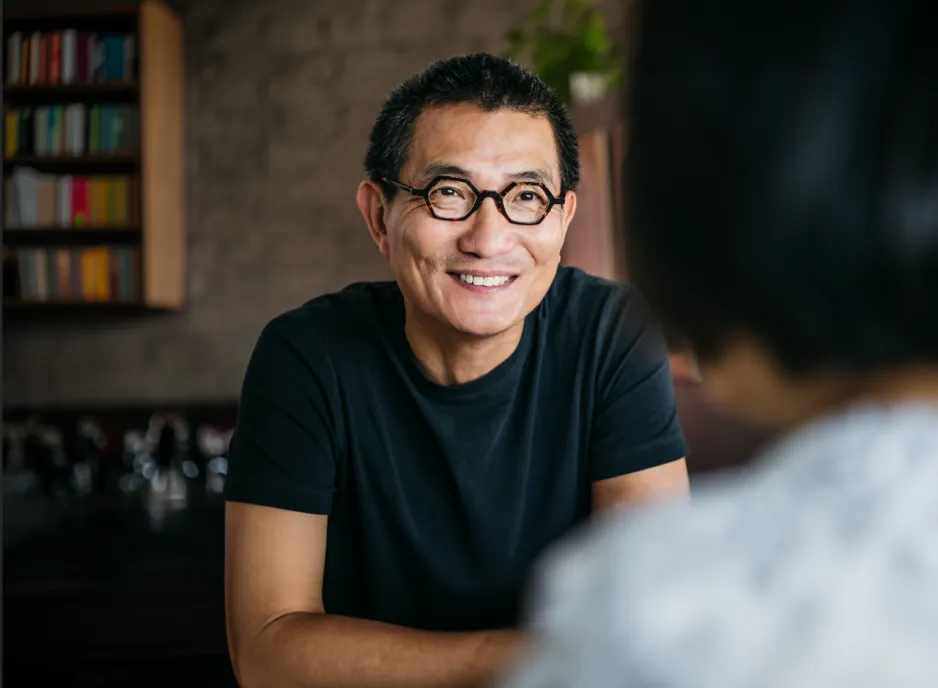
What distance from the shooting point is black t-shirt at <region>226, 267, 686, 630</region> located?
1.30m

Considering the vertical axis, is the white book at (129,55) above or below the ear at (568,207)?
above

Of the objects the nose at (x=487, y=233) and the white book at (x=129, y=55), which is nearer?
the nose at (x=487, y=233)

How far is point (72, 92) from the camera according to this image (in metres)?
3.61

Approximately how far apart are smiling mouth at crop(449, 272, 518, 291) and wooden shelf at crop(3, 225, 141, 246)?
2662mm

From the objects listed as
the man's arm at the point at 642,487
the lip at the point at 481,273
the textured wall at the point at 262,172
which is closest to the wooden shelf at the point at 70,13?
the textured wall at the point at 262,172

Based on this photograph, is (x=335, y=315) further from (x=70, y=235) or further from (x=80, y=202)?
(x=70, y=235)

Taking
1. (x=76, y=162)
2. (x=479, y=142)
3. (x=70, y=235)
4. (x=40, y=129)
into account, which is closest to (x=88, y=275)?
(x=70, y=235)

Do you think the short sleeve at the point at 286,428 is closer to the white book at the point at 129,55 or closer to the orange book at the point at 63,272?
the orange book at the point at 63,272

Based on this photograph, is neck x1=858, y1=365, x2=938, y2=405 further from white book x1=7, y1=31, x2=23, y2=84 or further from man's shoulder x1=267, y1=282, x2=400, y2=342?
white book x1=7, y1=31, x2=23, y2=84

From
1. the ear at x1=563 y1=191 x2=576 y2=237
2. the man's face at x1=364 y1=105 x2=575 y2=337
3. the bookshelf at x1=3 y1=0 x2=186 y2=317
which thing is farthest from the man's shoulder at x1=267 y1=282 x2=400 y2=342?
the bookshelf at x1=3 y1=0 x2=186 y2=317

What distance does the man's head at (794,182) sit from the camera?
349mm

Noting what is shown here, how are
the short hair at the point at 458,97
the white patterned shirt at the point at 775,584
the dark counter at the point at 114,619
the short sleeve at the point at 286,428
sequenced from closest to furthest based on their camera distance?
the white patterned shirt at the point at 775,584, the short sleeve at the point at 286,428, the short hair at the point at 458,97, the dark counter at the point at 114,619

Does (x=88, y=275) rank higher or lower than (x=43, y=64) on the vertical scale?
lower

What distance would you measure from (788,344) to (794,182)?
7cm
